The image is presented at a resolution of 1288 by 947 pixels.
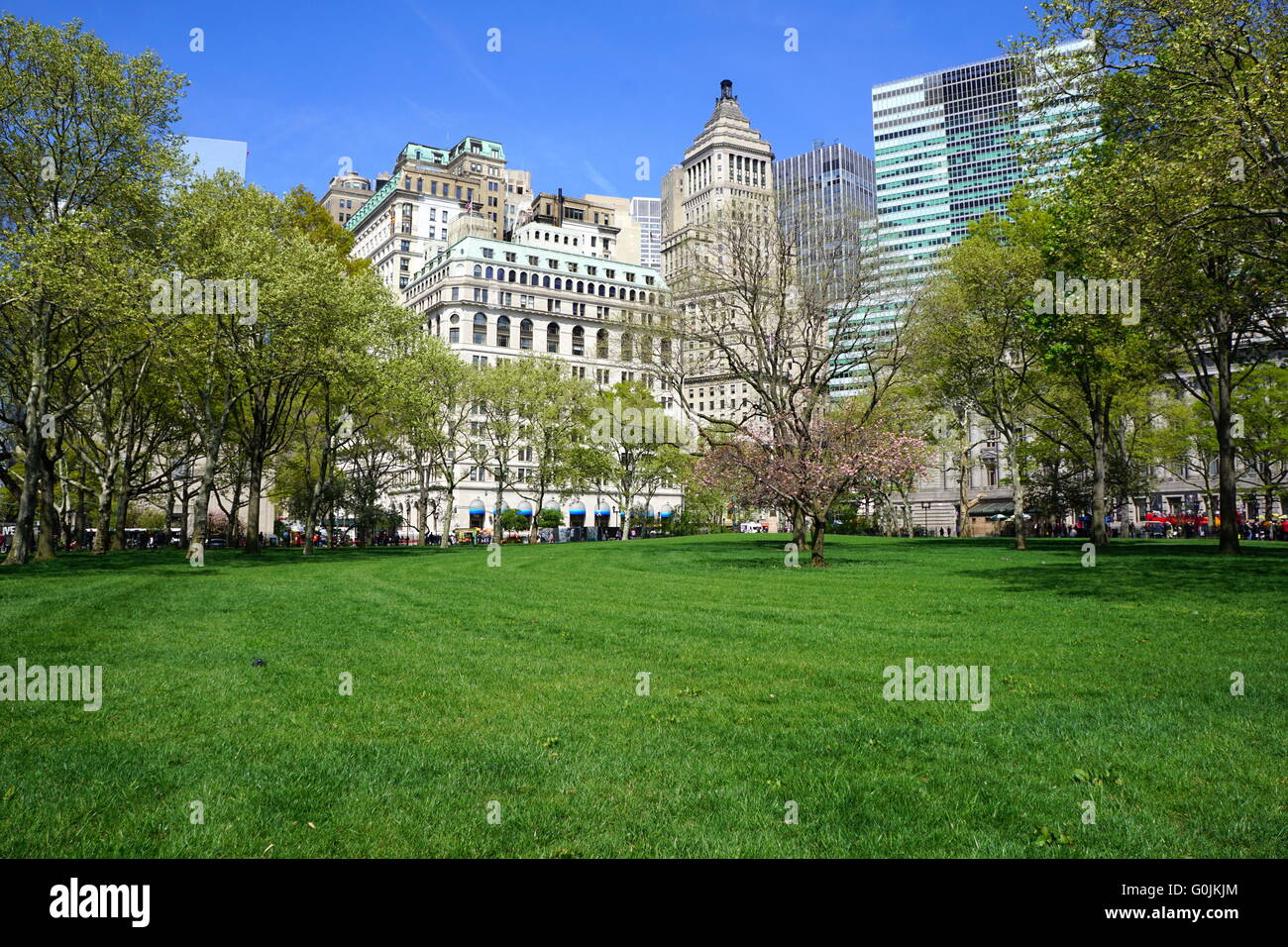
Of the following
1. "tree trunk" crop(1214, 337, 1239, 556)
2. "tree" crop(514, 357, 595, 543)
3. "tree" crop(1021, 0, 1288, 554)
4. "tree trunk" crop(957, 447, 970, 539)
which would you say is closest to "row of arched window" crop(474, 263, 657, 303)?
"tree" crop(514, 357, 595, 543)

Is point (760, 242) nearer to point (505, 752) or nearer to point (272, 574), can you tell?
point (272, 574)

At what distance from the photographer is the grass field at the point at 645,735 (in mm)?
4871

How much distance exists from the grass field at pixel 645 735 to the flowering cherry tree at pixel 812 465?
14405 mm

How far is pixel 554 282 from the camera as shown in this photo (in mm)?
118500

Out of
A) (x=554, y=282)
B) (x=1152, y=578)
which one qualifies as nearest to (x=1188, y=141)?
(x=1152, y=578)

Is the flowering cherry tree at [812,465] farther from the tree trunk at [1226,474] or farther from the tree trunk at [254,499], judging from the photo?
the tree trunk at [254,499]

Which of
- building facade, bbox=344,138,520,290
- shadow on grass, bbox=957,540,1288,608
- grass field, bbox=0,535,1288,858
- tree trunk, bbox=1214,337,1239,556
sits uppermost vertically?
building facade, bbox=344,138,520,290

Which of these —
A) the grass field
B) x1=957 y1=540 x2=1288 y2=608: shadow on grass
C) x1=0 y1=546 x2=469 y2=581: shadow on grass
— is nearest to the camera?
the grass field

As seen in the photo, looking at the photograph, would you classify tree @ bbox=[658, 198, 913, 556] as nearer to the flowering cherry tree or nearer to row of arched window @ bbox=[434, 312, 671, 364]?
the flowering cherry tree

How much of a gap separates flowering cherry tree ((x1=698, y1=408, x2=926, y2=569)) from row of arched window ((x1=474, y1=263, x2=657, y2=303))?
8397 centimetres

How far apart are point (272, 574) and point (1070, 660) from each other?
77.0 feet

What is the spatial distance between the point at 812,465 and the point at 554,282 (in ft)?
316

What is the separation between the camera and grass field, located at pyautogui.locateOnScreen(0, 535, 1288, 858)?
16.0 ft
